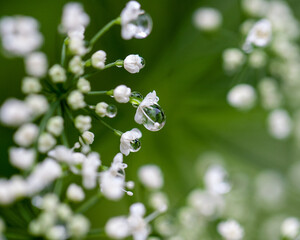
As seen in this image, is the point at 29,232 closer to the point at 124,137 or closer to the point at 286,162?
the point at 124,137

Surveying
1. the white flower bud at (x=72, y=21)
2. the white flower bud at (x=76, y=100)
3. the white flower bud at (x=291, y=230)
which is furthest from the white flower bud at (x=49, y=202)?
the white flower bud at (x=291, y=230)

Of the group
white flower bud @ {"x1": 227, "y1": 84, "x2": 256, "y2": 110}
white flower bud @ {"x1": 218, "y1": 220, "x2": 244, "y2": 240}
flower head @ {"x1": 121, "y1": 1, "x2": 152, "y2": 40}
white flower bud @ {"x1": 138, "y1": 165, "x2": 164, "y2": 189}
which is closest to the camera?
flower head @ {"x1": 121, "y1": 1, "x2": 152, "y2": 40}

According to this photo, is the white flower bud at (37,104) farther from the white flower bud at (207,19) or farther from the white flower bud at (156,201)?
the white flower bud at (207,19)

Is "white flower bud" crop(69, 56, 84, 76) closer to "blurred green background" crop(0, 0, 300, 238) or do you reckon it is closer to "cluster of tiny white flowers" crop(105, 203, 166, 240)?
"cluster of tiny white flowers" crop(105, 203, 166, 240)

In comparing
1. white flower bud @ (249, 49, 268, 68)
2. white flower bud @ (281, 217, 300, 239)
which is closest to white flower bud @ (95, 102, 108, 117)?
white flower bud @ (281, 217, 300, 239)

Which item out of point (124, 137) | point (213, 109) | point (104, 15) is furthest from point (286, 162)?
point (124, 137)
